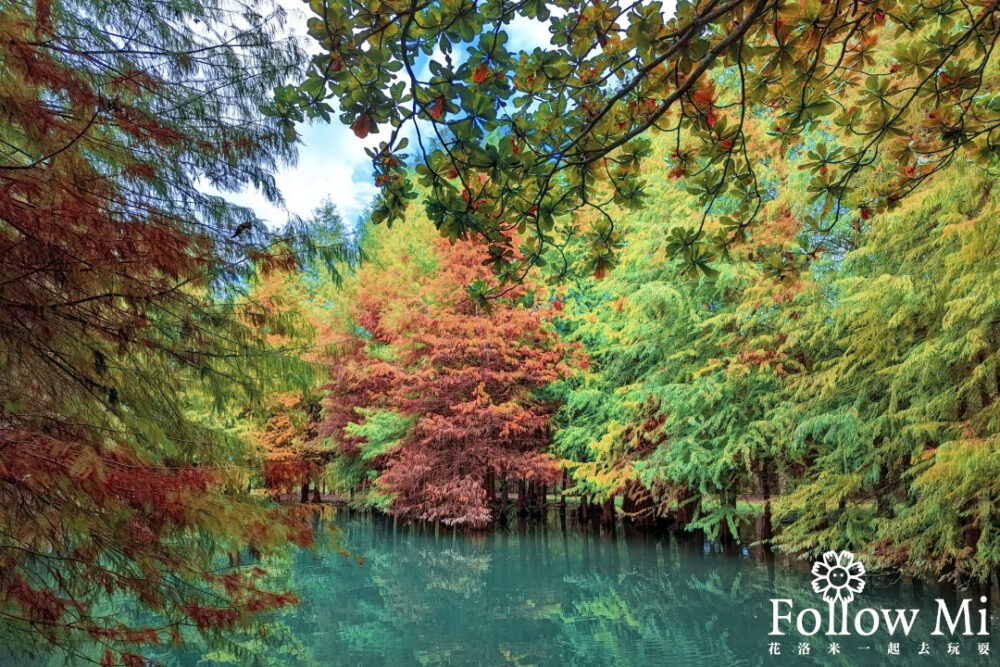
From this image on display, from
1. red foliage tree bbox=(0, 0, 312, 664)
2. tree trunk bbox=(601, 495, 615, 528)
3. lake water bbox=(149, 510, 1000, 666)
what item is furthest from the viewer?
tree trunk bbox=(601, 495, 615, 528)

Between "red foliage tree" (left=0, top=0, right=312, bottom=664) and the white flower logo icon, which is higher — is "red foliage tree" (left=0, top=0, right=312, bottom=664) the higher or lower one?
the higher one

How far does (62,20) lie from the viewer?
318 cm

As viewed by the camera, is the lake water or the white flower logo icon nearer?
the lake water

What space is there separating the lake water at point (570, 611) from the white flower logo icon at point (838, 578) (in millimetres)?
148

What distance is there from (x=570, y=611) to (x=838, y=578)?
3.72 meters

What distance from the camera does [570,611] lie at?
718cm

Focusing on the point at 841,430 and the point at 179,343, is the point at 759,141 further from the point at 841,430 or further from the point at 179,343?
the point at 179,343

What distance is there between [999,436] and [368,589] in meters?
7.74

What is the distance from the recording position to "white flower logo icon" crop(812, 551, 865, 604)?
7.27 metres

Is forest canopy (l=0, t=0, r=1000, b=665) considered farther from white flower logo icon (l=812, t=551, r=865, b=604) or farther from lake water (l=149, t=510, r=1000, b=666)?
lake water (l=149, t=510, r=1000, b=666)

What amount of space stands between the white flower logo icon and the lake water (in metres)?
0.15

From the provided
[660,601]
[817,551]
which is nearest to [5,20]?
[660,601]

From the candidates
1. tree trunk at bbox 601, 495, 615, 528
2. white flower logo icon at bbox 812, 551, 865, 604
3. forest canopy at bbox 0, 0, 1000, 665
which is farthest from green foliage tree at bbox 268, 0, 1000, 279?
tree trunk at bbox 601, 495, 615, 528

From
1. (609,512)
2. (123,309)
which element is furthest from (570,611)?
(609,512)
